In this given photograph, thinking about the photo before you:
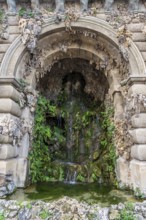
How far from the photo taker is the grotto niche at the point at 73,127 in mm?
7086

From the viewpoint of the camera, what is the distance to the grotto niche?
7.09 meters

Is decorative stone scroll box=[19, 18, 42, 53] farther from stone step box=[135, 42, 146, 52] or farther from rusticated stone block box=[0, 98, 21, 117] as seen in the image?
stone step box=[135, 42, 146, 52]

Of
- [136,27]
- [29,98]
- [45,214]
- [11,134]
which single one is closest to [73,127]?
[29,98]

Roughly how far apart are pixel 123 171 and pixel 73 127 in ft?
10.3

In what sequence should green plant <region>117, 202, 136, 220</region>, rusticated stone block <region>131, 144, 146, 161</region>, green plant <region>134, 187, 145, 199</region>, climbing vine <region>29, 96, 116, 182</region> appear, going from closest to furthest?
green plant <region>117, 202, 136, 220</region>
green plant <region>134, 187, 145, 199</region>
rusticated stone block <region>131, 144, 146, 161</region>
climbing vine <region>29, 96, 116, 182</region>

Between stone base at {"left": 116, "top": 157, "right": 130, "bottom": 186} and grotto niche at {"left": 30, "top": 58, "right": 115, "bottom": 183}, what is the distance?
0.46 metres

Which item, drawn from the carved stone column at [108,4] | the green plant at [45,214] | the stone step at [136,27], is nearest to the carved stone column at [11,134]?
the green plant at [45,214]

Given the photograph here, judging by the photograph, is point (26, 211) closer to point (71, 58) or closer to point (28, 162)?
point (28, 162)

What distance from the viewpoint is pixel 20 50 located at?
20.9ft

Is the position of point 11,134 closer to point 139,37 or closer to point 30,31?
point 30,31

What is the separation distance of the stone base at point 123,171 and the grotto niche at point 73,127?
46 cm

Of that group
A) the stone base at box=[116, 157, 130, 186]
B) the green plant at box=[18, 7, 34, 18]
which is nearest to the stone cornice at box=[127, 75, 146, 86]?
the stone base at box=[116, 157, 130, 186]

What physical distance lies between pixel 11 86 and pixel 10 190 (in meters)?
3.03

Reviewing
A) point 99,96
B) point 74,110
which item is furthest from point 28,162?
point 99,96
